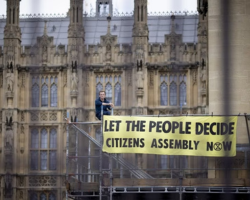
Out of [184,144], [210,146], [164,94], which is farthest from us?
[164,94]

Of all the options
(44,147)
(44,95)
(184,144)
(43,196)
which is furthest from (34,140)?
(184,144)

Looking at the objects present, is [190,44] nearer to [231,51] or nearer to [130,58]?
[130,58]

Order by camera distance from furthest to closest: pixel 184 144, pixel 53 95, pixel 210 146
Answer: pixel 53 95 < pixel 184 144 < pixel 210 146

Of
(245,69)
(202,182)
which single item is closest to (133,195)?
(202,182)

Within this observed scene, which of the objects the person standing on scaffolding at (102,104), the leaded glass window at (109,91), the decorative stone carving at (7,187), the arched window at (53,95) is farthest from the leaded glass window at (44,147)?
the person standing on scaffolding at (102,104)

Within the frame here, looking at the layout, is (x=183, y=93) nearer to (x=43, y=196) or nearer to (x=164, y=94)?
(x=164, y=94)

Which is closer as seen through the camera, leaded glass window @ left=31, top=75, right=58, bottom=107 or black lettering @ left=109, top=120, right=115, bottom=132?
black lettering @ left=109, top=120, right=115, bottom=132

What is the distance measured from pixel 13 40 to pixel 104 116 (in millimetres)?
20419

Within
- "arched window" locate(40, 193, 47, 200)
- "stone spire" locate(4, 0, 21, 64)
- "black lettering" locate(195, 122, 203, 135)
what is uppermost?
"stone spire" locate(4, 0, 21, 64)

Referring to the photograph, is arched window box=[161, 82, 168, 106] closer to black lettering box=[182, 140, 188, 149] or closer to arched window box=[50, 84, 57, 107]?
arched window box=[50, 84, 57, 107]

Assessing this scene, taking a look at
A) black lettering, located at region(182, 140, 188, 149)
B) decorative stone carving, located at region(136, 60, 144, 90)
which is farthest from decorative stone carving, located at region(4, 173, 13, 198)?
black lettering, located at region(182, 140, 188, 149)

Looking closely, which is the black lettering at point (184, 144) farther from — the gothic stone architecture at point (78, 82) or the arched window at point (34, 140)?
the arched window at point (34, 140)

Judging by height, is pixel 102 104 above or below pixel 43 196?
above

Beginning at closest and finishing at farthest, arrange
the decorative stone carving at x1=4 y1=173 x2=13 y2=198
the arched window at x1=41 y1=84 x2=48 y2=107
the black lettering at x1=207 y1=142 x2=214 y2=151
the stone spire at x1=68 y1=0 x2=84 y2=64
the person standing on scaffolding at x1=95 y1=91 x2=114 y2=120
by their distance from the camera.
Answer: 1. the black lettering at x1=207 y1=142 x2=214 y2=151
2. the person standing on scaffolding at x1=95 y1=91 x2=114 y2=120
3. the decorative stone carving at x1=4 y1=173 x2=13 y2=198
4. the stone spire at x1=68 y1=0 x2=84 y2=64
5. the arched window at x1=41 y1=84 x2=48 y2=107
